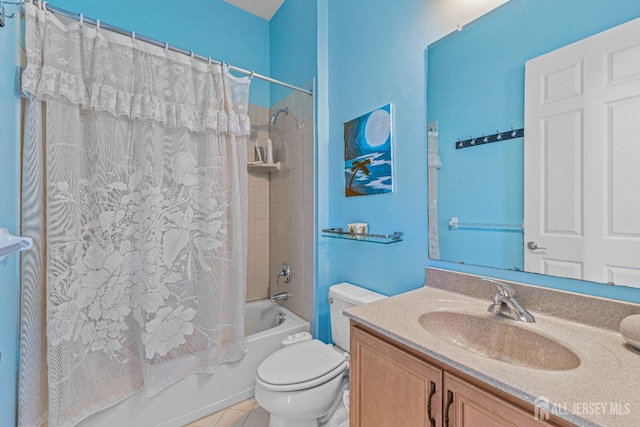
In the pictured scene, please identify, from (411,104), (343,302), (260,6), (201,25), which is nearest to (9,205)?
(343,302)

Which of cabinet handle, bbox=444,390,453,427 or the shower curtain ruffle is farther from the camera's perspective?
the shower curtain ruffle

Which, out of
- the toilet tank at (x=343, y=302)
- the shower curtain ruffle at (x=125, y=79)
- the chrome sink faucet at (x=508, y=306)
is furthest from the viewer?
the toilet tank at (x=343, y=302)

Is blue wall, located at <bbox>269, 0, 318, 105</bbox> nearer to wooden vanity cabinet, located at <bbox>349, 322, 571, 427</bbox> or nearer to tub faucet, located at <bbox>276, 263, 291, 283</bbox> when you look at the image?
tub faucet, located at <bbox>276, 263, 291, 283</bbox>

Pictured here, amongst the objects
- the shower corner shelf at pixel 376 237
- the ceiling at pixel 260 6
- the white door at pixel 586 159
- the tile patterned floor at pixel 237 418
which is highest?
the ceiling at pixel 260 6

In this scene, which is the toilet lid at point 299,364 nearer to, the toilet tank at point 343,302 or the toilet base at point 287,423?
the toilet tank at point 343,302

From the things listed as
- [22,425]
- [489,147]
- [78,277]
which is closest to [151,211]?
[78,277]

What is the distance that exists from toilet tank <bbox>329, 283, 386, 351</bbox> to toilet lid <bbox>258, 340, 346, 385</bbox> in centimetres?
9

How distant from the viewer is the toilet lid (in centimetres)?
122

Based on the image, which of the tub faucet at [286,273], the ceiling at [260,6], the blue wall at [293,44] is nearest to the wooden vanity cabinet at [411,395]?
the tub faucet at [286,273]

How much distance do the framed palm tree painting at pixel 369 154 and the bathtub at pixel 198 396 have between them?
3.50ft

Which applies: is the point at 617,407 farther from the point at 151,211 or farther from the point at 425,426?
the point at 151,211

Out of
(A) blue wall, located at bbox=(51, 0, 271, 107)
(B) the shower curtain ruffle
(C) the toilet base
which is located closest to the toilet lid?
(C) the toilet base

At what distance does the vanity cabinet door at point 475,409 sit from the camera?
0.55m

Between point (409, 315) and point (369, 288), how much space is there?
637 millimetres
